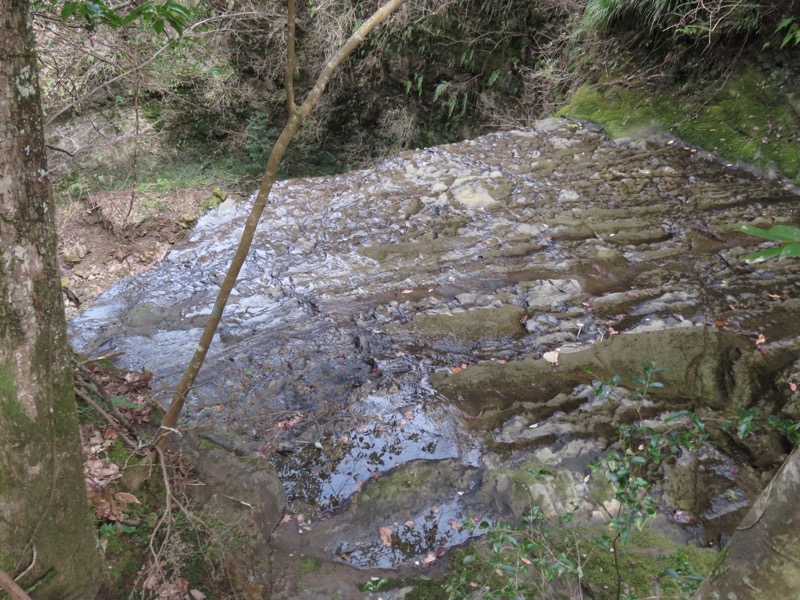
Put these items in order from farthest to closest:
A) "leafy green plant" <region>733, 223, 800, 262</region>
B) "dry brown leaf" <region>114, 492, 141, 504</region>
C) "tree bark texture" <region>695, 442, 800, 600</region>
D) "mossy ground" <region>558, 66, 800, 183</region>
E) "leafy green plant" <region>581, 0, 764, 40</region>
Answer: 1. "leafy green plant" <region>581, 0, 764, 40</region>
2. "mossy ground" <region>558, 66, 800, 183</region>
3. "dry brown leaf" <region>114, 492, 141, 504</region>
4. "tree bark texture" <region>695, 442, 800, 600</region>
5. "leafy green plant" <region>733, 223, 800, 262</region>

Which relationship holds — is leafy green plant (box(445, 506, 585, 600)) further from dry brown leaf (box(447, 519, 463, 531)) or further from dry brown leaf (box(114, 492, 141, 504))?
dry brown leaf (box(114, 492, 141, 504))

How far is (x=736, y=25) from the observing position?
5773 millimetres

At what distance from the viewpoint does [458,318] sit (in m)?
4.18

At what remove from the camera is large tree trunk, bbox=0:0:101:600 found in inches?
43.2

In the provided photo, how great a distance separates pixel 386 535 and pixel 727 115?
244 inches

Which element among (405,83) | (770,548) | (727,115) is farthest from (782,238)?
(405,83)

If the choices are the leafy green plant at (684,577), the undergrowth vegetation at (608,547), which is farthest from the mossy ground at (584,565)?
the leafy green plant at (684,577)

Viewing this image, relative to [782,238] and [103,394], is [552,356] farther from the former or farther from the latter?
[782,238]

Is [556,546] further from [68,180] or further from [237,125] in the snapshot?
[237,125]

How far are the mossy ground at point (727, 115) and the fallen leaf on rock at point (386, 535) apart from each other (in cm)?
529

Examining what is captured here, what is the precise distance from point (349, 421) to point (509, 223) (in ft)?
→ 9.95

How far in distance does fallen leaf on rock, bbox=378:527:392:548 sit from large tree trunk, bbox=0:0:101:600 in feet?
4.75

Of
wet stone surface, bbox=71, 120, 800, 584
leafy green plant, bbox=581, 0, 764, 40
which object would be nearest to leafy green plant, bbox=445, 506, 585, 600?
wet stone surface, bbox=71, 120, 800, 584

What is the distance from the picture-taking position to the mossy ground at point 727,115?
5434 millimetres
